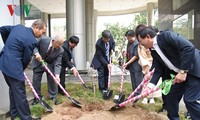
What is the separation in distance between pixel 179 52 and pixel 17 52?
2180mm

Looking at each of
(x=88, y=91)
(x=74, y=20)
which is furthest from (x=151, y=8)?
(x=88, y=91)

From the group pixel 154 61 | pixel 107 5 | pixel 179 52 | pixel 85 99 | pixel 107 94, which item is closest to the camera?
pixel 179 52

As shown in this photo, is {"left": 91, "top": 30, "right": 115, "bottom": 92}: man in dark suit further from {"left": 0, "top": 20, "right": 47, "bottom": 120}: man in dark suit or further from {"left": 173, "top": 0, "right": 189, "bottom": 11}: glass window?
{"left": 173, "top": 0, "right": 189, "bottom": 11}: glass window

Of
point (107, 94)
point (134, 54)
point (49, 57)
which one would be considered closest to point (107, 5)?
point (107, 94)

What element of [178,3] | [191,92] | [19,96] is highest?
[178,3]

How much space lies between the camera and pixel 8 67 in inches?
139

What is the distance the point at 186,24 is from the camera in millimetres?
12070

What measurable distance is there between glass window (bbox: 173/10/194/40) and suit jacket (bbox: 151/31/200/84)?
8.63m

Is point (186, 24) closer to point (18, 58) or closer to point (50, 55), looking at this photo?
point (50, 55)

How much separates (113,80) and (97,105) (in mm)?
3545

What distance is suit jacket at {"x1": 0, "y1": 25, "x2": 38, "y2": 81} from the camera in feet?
11.6

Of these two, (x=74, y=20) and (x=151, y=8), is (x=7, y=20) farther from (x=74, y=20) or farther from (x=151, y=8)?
(x=151, y=8)

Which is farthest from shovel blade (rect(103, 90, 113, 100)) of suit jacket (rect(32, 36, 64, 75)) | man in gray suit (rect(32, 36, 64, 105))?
suit jacket (rect(32, 36, 64, 75))

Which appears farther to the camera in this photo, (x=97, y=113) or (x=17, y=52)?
(x=97, y=113)
